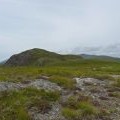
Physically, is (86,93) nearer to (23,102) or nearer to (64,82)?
(64,82)

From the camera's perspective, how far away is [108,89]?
129 ft

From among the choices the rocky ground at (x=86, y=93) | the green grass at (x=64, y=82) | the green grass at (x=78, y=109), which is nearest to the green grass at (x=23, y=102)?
the rocky ground at (x=86, y=93)

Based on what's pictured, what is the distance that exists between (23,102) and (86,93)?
834 cm

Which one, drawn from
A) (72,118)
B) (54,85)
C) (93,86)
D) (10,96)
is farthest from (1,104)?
(93,86)

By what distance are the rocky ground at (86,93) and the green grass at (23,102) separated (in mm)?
641

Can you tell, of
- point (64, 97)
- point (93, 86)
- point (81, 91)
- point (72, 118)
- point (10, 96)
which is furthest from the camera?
point (93, 86)

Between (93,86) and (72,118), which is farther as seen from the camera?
(93,86)

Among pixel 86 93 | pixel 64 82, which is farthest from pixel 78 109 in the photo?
pixel 64 82

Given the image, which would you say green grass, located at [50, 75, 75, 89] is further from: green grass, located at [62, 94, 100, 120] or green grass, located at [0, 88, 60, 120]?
green grass, located at [62, 94, 100, 120]

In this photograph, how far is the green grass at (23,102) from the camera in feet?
92.0

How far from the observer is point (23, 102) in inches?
1203

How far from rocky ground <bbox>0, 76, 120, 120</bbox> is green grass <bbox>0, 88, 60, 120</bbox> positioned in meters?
0.64

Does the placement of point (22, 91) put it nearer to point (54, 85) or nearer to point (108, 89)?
point (54, 85)

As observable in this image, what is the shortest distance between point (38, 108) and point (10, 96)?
10.2 feet
